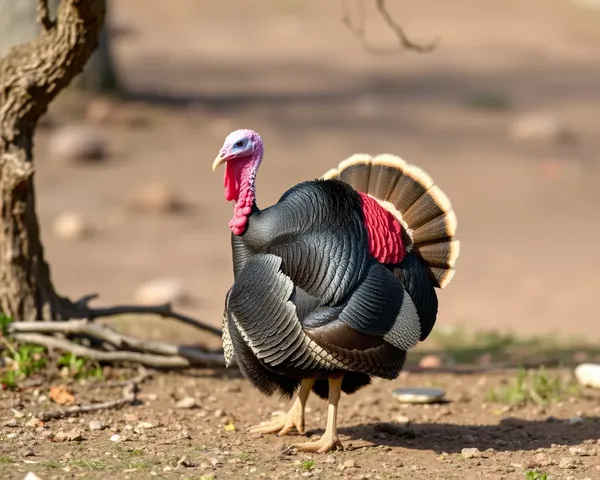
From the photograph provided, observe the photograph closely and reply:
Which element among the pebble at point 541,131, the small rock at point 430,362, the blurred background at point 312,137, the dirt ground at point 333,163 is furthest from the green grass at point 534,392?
the pebble at point 541,131

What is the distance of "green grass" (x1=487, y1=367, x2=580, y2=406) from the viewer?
6.20 metres

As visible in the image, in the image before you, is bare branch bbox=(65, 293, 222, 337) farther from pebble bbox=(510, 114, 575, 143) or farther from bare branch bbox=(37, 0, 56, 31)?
pebble bbox=(510, 114, 575, 143)

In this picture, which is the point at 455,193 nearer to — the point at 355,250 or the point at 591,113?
the point at 591,113

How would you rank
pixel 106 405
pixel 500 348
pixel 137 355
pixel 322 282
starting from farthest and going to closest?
pixel 500 348 → pixel 137 355 → pixel 106 405 → pixel 322 282

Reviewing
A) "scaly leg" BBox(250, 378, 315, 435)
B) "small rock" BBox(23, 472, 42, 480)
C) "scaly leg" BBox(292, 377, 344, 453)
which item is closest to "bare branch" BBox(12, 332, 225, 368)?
"scaly leg" BBox(250, 378, 315, 435)

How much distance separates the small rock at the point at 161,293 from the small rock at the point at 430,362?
3.30 m

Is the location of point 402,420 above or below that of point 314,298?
below

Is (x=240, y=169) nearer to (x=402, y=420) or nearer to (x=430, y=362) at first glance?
(x=402, y=420)

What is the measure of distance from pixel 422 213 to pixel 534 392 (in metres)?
1.66

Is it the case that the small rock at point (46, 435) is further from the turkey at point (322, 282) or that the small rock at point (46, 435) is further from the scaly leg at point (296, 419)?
the scaly leg at point (296, 419)

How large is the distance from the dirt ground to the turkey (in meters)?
0.41

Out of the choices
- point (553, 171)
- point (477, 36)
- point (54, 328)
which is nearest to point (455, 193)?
point (553, 171)

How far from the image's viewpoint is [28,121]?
606 centimetres

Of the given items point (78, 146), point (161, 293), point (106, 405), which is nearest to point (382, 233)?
point (106, 405)
